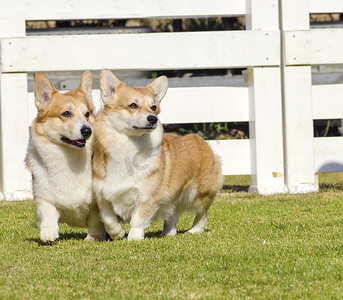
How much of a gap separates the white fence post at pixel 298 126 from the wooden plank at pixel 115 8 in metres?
0.90

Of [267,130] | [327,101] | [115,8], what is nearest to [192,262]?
[267,130]

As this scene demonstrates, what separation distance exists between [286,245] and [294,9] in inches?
174

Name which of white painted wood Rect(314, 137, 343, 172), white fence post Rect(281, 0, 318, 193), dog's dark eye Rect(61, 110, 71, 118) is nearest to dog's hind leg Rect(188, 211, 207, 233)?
dog's dark eye Rect(61, 110, 71, 118)

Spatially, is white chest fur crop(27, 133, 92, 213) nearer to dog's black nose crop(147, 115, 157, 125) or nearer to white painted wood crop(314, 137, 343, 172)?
dog's black nose crop(147, 115, 157, 125)

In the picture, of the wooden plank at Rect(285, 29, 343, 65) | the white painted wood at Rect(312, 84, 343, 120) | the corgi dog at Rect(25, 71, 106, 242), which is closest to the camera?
the corgi dog at Rect(25, 71, 106, 242)

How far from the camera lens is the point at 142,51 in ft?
26.5

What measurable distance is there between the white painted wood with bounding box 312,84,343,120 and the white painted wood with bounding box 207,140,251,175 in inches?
Answer: 38.6

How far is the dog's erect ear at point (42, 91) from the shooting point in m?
4.88

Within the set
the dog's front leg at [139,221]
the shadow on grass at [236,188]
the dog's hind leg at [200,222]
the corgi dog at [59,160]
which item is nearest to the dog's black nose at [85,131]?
the corgi dog at [59,160]

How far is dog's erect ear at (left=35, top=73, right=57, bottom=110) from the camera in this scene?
4879mm

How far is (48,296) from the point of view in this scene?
3326 mm

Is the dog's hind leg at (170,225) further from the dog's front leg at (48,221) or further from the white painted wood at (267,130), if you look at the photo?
the white painted wood at (267,130)

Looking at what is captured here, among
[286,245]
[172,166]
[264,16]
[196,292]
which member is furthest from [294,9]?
[196,292]

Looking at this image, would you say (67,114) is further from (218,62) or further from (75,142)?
(218,62)
